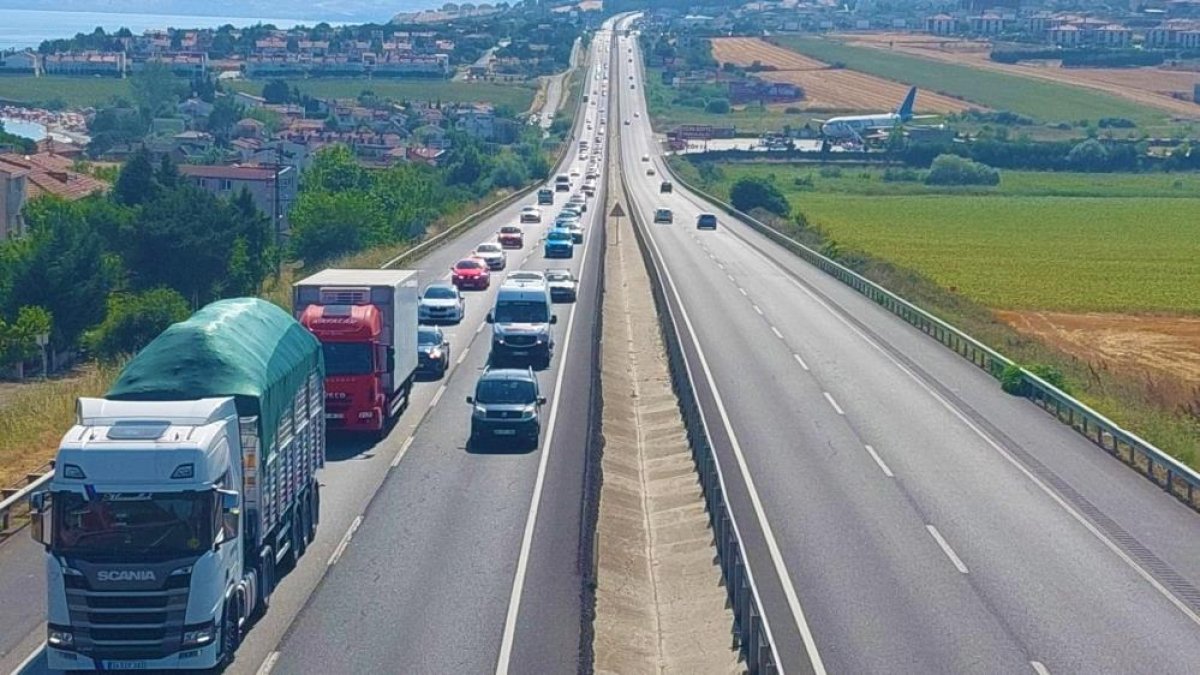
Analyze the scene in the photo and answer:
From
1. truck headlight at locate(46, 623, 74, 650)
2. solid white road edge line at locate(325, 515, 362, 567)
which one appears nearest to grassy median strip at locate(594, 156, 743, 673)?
solid white road edge line at locate(325, 515, 362, 567)

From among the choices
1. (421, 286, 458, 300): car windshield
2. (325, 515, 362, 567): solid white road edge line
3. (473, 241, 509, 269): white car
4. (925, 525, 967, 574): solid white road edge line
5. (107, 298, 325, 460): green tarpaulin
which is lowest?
(473, 241, 509, 269): white car

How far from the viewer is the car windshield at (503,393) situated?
112ft

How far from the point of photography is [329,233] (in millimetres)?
A: 83062

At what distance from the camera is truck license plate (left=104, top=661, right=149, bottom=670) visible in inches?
731

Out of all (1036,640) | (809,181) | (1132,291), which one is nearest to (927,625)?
(1036,640)

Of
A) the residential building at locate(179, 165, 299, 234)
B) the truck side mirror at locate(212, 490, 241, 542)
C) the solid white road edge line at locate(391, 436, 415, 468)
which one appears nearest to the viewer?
the truck side mirror at locate(212, 490, 241, 542)

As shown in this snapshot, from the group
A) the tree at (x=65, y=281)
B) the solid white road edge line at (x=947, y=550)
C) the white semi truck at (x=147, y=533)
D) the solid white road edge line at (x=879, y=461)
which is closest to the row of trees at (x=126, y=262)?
the tree at (x=65, y=281)

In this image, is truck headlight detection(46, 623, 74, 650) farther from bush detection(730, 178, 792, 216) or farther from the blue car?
bush detection(730, 178, 792, 216)

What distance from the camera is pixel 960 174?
152 meters

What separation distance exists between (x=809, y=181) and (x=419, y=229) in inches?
2506

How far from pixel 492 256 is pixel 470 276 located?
646 centimetres

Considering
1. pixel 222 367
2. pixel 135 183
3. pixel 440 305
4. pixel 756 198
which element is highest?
pixel 222 367

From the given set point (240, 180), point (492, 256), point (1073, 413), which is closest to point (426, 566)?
point (1073, 413)

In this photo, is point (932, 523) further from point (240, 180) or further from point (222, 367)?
point (240, 180)
